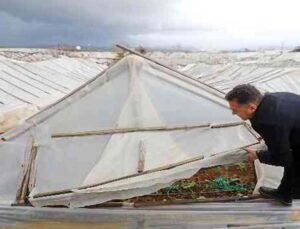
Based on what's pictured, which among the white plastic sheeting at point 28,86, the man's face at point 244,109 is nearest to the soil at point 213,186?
the man's face at point 244,109

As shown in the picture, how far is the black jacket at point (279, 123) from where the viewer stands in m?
3.20

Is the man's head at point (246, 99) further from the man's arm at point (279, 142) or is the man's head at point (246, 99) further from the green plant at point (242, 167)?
the green plant at point (242, 167)

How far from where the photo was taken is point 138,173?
396 centimetres

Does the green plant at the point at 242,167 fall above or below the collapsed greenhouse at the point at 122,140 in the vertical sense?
below

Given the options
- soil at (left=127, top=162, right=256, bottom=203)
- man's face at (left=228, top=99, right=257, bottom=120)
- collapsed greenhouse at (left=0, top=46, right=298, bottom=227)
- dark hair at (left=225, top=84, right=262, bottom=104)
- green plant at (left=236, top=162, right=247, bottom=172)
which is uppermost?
dark hair at (left=225, top=84, right=262, bottom=104)

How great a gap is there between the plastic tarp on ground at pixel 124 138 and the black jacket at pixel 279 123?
2.14ft

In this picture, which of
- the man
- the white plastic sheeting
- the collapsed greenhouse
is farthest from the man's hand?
the white plastic sheeting

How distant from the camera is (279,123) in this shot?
319cm

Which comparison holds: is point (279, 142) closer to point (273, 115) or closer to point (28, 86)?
point (273, 115)

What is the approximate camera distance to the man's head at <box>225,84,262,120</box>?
10.5 ft

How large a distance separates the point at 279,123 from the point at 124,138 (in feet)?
5.38

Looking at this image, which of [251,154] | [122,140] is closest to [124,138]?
[122,140]

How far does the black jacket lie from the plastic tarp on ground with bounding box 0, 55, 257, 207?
2.14 feet

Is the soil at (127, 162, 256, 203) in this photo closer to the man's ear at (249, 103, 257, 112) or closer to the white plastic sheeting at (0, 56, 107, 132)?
the man's ear at (249, 103, 257, 112)
